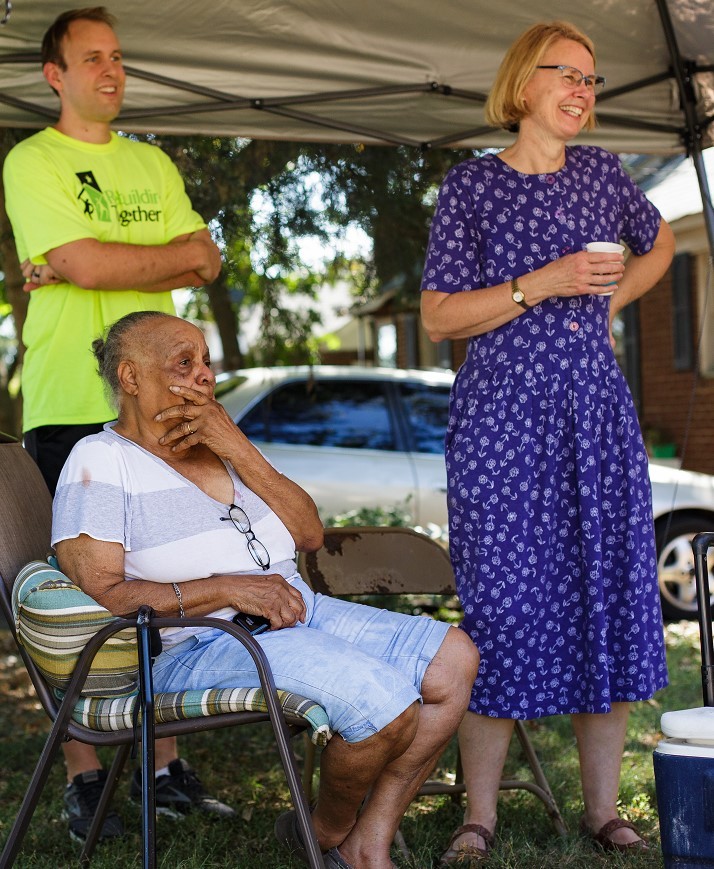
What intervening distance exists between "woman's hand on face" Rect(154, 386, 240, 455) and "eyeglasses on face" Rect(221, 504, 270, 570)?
0.14 meters

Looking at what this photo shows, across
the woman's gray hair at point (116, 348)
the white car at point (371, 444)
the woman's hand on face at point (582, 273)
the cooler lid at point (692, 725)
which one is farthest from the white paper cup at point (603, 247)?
the white car at point (371, 444)

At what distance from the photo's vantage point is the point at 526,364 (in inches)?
118

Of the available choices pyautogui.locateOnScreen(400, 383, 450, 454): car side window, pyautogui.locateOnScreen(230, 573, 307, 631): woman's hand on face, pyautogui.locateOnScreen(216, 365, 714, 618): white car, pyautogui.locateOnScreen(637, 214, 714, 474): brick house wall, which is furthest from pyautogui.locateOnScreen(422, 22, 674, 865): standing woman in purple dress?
pyautogui.locateOnScreen(637, 214, 714, 474): brick house wall

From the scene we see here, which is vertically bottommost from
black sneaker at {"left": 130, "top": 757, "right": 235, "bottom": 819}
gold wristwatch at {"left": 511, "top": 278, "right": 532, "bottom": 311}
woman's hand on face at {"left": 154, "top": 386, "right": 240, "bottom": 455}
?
black sneaker at {"left": 130, "top": 757, "right": 235, "bottom": 819}

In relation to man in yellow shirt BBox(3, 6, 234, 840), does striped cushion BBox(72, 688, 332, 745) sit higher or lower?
lower

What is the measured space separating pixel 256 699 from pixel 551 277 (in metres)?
1.30

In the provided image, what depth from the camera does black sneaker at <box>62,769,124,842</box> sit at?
3242mm

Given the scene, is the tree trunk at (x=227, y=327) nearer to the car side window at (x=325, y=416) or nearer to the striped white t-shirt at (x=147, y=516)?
the car side window at (x=325, y=416)

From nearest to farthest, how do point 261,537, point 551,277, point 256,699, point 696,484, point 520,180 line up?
1. point 256,699
2. point 261,537
3. point 551,277
4. point 520,180
5. point 696,484

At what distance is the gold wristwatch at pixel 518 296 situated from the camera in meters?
2.94

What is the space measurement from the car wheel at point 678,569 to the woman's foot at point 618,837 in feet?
12.9

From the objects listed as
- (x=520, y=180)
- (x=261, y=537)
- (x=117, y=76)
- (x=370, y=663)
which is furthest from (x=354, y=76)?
(x=370, y=663)

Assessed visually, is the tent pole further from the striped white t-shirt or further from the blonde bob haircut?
the striped white t-shirt

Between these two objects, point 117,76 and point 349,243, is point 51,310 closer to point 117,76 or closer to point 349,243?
point 117,76
